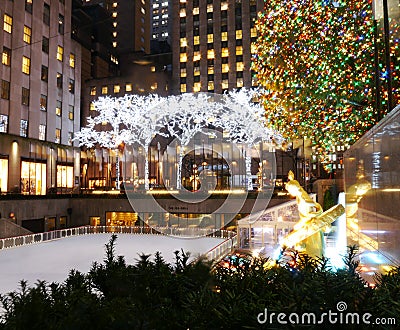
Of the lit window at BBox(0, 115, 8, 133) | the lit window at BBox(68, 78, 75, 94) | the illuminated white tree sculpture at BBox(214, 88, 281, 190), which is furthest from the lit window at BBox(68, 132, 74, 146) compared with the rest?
the illuminated white tree sculpture at BBox(214, 88, 281, 190)

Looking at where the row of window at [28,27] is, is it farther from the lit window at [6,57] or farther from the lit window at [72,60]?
the lit window at [72,60]

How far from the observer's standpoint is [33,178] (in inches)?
1522

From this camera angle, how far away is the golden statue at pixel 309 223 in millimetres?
8609

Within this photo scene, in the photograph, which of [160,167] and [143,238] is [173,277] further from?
[160,167]

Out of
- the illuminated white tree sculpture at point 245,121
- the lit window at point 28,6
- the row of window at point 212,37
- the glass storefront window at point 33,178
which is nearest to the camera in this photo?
the glass storefront window at point 33,178

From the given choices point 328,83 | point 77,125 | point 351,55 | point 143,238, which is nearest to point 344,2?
point 351,55

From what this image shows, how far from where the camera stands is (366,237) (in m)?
6.42

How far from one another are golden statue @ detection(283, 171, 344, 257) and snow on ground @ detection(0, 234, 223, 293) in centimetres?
359

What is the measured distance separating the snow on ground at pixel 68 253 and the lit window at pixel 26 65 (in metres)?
22.0

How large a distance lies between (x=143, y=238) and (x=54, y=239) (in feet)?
19.8

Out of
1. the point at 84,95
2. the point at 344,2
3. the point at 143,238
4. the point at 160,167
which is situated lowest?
the point at 143,238

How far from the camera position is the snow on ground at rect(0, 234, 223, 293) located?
45.5 feet

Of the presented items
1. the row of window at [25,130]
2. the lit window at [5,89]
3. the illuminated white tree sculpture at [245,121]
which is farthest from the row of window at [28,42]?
the illuminated white tree sculpture at [245,121]

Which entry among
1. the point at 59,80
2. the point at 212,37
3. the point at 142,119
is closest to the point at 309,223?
the point at 142,119
